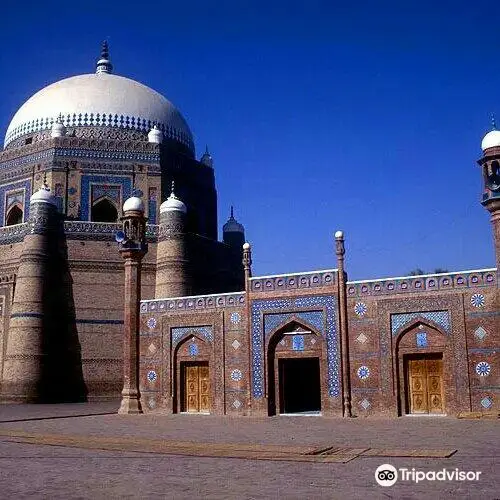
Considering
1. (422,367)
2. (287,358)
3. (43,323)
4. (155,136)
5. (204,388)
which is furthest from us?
(155,136)

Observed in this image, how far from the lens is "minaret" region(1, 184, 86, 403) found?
2158 cm

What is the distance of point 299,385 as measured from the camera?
18.4 m

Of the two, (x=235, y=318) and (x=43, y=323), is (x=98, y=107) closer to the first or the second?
(x=43, y=323)

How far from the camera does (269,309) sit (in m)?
17.0

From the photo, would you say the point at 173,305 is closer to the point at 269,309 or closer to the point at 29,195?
the point at 269,309

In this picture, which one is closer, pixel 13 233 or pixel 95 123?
pixel 13 233

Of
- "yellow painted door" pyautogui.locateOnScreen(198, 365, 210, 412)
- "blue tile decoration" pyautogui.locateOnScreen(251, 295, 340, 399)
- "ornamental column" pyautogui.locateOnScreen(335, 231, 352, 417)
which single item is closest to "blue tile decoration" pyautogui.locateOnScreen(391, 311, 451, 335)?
"ornamental column" pyautogui.locateOnScreen(335, 231, 352, 417)

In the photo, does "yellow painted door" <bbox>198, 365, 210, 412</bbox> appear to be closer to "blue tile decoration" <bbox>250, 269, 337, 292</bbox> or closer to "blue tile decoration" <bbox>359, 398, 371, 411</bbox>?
"blue tile decoration" <bbox>250, 269, 337, 292</bbox>

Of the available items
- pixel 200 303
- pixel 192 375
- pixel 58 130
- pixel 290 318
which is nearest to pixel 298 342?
pixel 290 318

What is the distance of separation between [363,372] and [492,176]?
5192 mm

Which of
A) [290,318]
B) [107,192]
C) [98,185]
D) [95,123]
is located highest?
[95,123]

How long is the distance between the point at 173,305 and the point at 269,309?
3.01m

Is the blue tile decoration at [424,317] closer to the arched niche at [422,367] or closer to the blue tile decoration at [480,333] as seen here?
the arched niche at [422,367]

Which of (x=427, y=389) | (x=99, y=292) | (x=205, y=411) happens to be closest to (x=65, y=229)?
(x=99, y=292)
